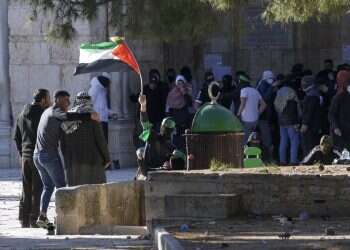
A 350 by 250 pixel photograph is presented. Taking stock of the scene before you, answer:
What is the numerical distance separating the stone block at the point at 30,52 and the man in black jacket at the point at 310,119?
16.5 feet

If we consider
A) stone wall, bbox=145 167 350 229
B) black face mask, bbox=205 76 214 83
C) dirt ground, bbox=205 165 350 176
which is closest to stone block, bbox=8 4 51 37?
black face mask, bbox=205 76 214 83

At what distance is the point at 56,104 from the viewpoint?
589 inches

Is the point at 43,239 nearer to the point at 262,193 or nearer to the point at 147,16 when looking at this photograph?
the point at 262,193

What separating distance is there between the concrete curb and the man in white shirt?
35.0ft

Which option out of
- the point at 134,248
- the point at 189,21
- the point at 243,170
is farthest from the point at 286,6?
the point at 189,21

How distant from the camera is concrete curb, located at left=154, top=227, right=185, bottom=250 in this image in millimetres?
10383

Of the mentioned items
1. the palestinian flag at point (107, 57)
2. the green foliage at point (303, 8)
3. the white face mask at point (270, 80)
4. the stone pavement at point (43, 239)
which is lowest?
the stone pavement at point (43, 239)

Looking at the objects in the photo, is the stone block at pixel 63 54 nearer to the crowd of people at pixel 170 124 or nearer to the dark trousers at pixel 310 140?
the crowd of people at pixel 170 124

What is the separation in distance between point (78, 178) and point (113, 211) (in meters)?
0.52

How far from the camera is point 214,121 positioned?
47.0ft

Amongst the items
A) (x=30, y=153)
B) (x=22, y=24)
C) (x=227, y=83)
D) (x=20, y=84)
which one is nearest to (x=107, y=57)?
(x=30, y=153)

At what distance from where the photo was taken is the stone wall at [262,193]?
41.6ft

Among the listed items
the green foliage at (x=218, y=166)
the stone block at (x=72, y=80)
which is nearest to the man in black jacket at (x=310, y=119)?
the stone block at (x=72, y=80)

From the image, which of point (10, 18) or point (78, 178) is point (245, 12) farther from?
point (78, 178)
